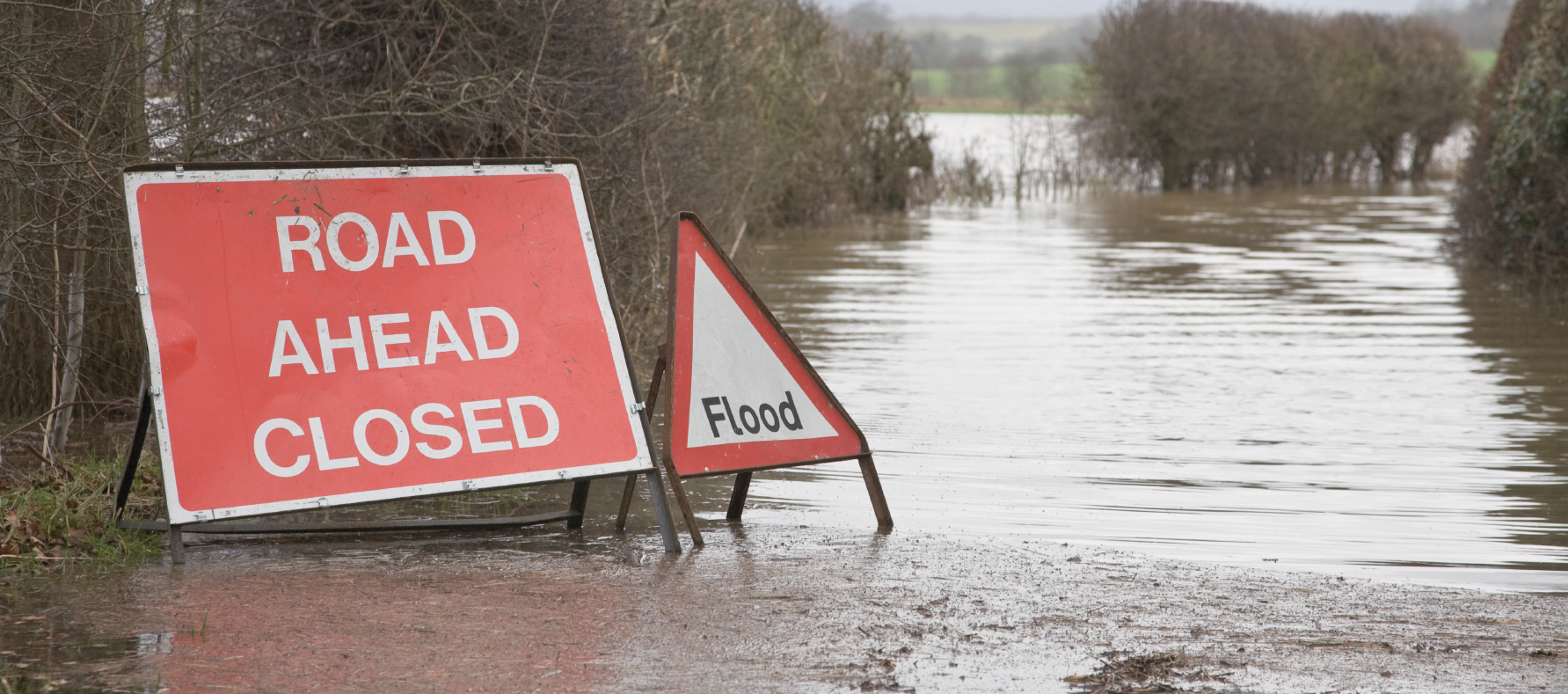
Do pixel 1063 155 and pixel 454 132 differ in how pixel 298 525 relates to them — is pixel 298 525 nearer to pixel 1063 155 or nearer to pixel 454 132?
pixel 454 132

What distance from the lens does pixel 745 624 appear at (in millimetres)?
4535

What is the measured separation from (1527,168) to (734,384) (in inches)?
504

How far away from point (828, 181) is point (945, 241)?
3894 mm

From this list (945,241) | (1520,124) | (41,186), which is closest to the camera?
(41,186)

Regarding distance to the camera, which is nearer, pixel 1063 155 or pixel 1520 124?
pixel 1520 124

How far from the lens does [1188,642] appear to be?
14.4 feet

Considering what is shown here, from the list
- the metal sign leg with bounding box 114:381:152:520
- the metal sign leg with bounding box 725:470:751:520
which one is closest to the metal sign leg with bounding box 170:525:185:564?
the metal sign leg with bounding box 114:381:152:520

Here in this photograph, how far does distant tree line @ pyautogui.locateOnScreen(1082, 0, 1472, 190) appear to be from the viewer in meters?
35.8

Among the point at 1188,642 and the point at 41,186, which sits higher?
the point at 41,186

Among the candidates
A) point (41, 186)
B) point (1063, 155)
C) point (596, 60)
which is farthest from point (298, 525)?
point (1063, 155)

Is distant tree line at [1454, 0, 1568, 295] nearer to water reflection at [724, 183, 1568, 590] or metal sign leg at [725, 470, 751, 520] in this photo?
water reflection at [724, 183, 1568, 590]

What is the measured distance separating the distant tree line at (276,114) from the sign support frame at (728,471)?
2.51 metres

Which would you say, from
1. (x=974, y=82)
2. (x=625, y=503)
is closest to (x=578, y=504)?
(x=625, y=503)

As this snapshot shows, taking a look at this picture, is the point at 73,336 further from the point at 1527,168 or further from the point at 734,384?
the point at 1527,168
